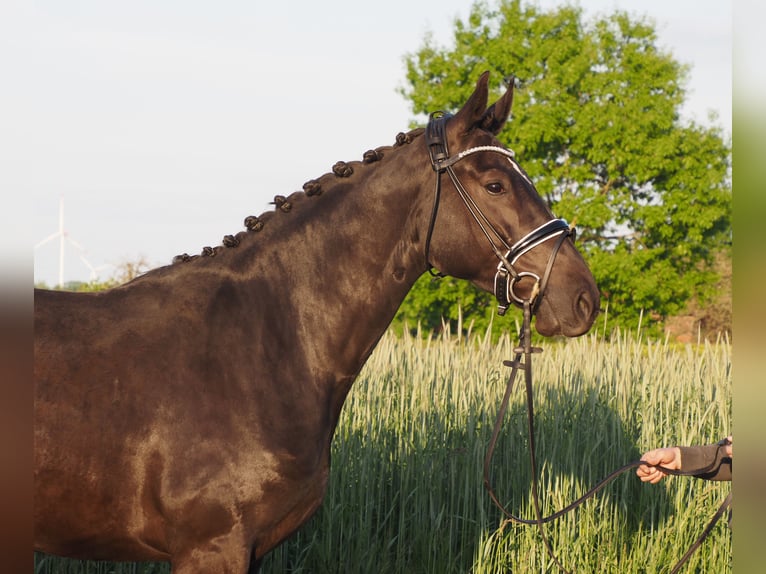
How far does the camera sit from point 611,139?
2355 centimetres

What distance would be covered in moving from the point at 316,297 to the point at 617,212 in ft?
74.1

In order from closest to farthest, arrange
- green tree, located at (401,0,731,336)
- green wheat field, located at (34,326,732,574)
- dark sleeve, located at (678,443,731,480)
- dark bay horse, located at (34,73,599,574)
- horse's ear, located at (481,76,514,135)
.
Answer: dark bay horse, located at (34,73,599,574) → dark sleeve, located at (678,443,731,480) → horse's ear, located at (481,76,514,135) → green wheat field, located at (34,326,732,574) → green tree, located at (401,0,731,336)

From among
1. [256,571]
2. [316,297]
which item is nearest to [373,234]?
[316,297]

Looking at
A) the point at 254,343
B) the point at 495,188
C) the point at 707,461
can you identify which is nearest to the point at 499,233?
the point at 495,188

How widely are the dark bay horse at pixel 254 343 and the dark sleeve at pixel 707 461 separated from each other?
0.73 m

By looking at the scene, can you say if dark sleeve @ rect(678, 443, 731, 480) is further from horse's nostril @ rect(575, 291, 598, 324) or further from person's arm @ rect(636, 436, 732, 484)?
horse's nostril @ rect(575, 291, 598, 324)

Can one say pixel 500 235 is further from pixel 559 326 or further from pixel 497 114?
pixel 497 114

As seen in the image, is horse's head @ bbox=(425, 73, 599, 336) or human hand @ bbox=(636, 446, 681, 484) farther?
human hand @ bbox=(636, 446, 681, 484)

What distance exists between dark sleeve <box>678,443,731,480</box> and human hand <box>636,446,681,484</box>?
3 centimetres

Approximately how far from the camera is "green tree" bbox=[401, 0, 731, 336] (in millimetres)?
23422

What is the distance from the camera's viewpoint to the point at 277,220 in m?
3.06

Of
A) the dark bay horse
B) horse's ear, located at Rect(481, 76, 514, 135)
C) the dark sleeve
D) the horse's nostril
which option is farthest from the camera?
horse's ear, located at Rect(481, 76, 514, 135)

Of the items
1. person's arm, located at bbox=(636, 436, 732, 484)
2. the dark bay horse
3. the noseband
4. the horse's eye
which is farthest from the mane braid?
person's arm, located at bbox=(636, 436, 732, 484)

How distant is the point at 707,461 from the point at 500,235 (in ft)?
4.13
